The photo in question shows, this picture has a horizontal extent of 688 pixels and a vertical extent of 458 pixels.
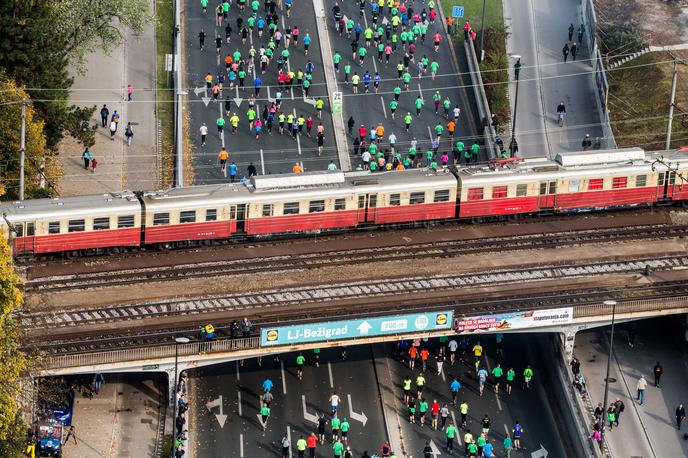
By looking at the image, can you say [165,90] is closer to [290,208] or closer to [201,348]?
[290,208]

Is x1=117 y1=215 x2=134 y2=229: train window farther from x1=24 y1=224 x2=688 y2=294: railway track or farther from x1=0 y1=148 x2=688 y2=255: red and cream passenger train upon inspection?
x1=24 y1=224 x2=688 y2=294: railway track

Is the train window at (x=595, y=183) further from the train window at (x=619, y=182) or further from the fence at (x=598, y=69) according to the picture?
the fence at (x=598, y=69)

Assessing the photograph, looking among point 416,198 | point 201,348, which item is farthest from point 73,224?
point 416,198

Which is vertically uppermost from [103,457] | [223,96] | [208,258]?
[223,96]

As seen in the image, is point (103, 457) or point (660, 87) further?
point (660, 87)

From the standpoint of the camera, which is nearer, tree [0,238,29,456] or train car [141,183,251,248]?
tree [0,238,29,456]

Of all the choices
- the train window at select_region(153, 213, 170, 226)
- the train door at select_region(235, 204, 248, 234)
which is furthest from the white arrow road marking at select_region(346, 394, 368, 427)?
the train window at select_region(153, 213, 170, 226)

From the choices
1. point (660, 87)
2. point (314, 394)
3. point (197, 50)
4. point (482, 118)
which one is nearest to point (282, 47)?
point (197, 50)

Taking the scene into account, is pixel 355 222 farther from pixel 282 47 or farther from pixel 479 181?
pixel 282 47
